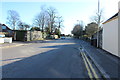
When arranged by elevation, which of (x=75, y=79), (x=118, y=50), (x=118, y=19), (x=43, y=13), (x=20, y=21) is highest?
(x=43, y=13)

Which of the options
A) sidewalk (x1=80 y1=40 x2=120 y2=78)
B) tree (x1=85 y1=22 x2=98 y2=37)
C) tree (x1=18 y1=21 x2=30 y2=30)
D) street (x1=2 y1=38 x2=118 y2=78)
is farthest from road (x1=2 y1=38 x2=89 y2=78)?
tree (x1=18 y1=21 x2=30 y2=30)

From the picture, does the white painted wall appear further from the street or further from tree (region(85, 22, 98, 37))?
tree (region(85, 22, 98, 37))

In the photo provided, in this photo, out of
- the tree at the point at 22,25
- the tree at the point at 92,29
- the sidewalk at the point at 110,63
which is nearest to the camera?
the sidewalk at the point at 110,63

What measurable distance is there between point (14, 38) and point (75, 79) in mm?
30445

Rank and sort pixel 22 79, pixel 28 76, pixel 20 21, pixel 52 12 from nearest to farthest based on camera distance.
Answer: pixel 22 79, pixel 28 76, pixel 20 21, pixel 52 12

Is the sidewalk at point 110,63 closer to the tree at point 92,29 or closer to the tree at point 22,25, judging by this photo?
the tree at point 92,29

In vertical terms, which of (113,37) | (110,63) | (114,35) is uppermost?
(114,35)

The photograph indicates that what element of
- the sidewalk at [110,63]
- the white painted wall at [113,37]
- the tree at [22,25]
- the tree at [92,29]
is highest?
the tree at [22,25]

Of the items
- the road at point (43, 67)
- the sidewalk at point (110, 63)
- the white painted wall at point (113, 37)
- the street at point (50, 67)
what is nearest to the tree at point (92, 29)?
the white painted wall at point (113, 37)

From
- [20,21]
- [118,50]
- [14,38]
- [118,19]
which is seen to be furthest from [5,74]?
[20,21]

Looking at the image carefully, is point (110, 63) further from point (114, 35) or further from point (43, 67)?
point (43, 67)

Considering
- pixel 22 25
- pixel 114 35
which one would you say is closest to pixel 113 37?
pixel 114 35

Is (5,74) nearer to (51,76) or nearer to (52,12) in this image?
(51,76)

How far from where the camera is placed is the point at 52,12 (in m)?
58.5
